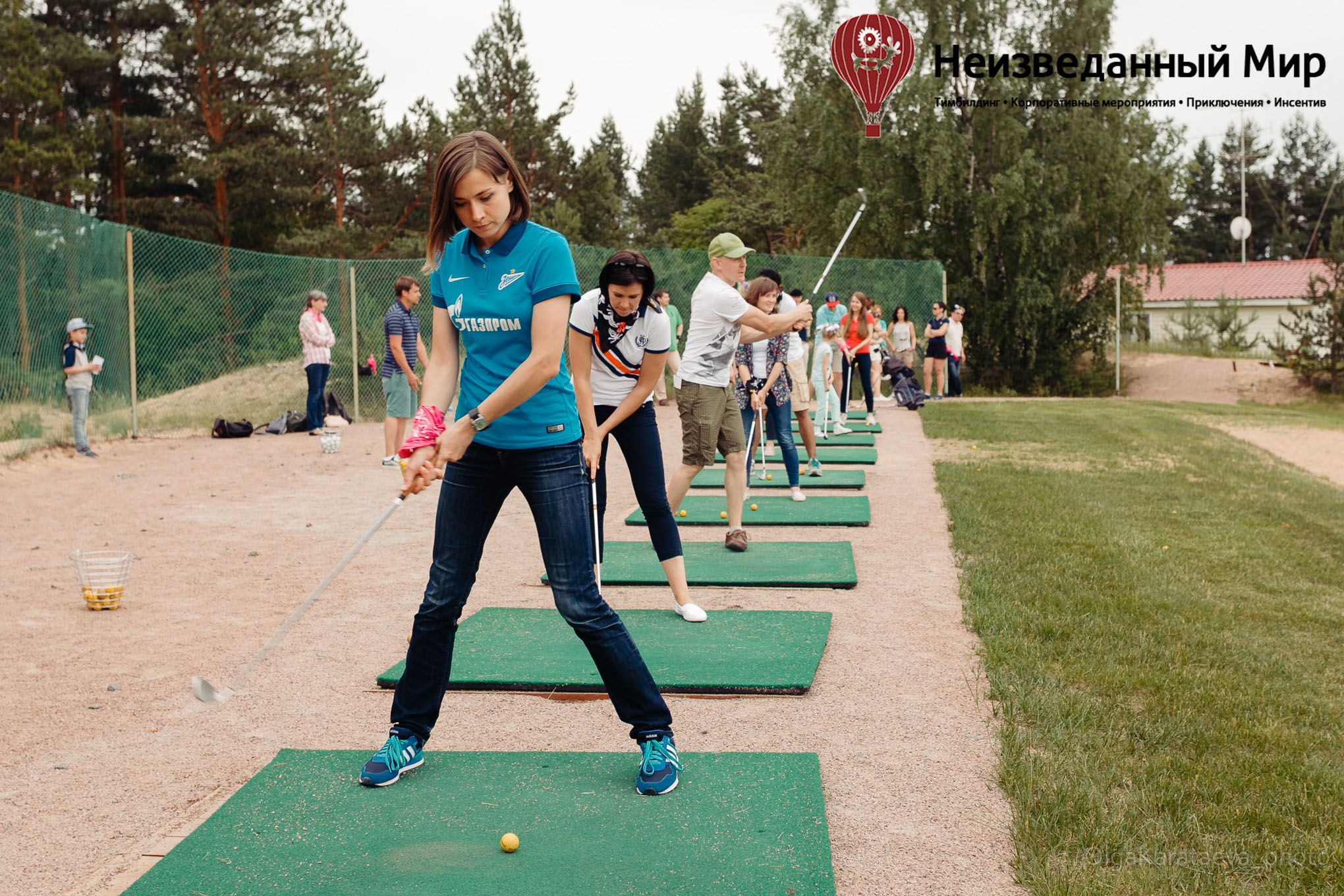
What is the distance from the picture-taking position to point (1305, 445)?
57.1 ft

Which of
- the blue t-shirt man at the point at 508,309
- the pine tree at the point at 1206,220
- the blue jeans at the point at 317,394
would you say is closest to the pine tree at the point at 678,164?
the pine tree at the point at 1206,220

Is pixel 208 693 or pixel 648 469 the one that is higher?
pixel 648 469

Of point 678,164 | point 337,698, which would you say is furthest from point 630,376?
point 678,164

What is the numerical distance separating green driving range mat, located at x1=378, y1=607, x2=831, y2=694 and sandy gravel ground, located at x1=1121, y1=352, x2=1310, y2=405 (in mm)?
23096

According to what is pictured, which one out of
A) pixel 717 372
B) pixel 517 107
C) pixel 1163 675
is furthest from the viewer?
pixel 517 107

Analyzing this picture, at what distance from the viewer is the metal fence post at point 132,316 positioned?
52.8 ft

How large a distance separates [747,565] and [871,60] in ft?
40.9

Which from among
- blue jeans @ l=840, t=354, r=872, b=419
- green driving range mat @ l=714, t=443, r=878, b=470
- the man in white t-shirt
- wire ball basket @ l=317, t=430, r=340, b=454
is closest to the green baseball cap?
green driving range mat @ l=714, t=443, r=878, b=470

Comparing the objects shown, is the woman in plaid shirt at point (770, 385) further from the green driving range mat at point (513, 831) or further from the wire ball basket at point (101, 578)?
the green driving range mat at point (513, 831)

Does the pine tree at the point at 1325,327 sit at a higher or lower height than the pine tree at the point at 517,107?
lower

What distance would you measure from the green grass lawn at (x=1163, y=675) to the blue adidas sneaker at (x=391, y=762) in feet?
6.40

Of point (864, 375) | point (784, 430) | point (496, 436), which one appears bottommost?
point (784, 430)

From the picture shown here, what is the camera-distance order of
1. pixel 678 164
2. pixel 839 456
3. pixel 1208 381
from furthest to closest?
1. pixel 678 164
2. pixel 1208 381
3. pixel 839 456

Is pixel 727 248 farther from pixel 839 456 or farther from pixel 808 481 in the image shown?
pixel 839 456
